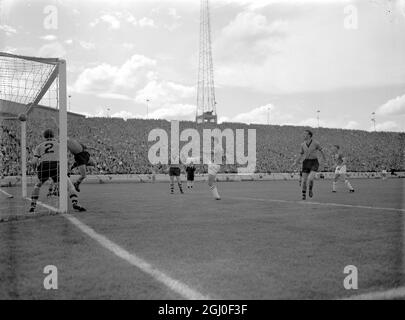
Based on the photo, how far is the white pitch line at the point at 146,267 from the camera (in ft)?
10.3

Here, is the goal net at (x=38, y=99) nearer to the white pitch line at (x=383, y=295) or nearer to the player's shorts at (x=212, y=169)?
the player's shorts at (x=212, y=169)

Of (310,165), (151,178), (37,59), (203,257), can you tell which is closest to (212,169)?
(310,165)

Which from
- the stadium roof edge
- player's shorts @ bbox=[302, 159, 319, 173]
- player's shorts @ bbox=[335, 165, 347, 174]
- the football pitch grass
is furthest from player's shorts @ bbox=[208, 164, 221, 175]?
player's shorts @ bbox=[335, 165, 347, 174]

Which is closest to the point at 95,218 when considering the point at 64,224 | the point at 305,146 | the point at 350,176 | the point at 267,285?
the point at 64,224

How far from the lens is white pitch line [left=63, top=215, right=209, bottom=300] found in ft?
10.3

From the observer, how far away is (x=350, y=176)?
141 ft

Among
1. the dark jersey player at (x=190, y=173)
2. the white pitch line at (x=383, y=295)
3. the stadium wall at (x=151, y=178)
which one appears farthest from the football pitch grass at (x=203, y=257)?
the stadium wall at (x=151, y=178)

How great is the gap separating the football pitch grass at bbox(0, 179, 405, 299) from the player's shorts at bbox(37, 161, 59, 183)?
1546 millimetres

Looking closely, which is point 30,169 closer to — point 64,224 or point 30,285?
point 64,224

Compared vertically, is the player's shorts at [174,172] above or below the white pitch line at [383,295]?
above

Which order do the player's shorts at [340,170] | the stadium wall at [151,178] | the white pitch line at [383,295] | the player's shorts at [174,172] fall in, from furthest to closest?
the stadium wall at [151,178], the player's shorts at [174,172], the player's shorts at [340,170], the white pitch line at [383,295]

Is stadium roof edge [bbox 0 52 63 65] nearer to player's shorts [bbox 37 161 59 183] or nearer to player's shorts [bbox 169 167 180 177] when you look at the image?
player's shorts [bbox 37 161 59 183]

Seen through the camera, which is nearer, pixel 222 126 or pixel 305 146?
pixel 305 146

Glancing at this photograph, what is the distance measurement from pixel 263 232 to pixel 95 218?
11.0ft
